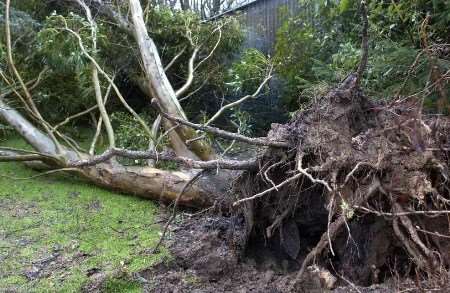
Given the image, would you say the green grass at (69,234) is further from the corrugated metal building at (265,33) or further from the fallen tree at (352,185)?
the corrugated metal building at (265,33)

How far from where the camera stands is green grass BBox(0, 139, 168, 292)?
359 cm

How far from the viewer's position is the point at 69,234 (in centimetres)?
438

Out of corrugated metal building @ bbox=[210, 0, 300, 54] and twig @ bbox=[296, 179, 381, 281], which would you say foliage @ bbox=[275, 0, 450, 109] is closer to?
corrugated metal building @ bbox=[210, 0, 300, 54]

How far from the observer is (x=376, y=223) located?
3.46 metres

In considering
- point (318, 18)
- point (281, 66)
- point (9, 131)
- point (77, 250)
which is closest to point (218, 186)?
point (77, 250)

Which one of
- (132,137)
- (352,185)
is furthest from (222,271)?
(132,137)

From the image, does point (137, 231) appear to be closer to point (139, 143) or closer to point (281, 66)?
point (139, 143)

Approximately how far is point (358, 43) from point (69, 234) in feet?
14.1

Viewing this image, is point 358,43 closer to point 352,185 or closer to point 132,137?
point 132,137

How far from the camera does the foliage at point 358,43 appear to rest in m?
4.52

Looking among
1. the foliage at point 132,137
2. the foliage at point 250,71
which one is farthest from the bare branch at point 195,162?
the foliage at point 250,71

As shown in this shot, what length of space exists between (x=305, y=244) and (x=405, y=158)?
124 cm

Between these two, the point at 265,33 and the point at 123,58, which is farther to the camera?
the point at 265,33

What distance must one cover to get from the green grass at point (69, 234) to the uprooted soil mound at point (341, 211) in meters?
0.36
